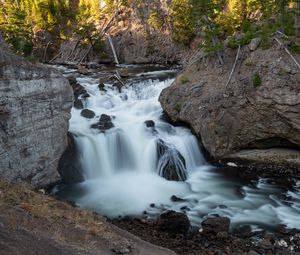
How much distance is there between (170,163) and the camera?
17578 mm

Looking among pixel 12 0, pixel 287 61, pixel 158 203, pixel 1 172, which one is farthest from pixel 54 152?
pixel 12 0

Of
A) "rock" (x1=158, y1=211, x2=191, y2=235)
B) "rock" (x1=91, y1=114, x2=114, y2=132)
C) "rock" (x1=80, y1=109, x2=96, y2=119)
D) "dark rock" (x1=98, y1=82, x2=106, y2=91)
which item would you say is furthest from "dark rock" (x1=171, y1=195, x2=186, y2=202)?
"dark rock" (x1=98, y1=82, x2=106, y2=91)

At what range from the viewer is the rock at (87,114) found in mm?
20172

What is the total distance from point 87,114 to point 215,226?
10.3m

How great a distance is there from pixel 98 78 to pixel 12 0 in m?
30.4

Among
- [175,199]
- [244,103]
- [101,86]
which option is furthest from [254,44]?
[101,86]

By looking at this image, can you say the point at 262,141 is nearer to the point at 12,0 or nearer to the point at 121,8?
the point at 121,8

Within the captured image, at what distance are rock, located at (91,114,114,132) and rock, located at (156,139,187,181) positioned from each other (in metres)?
2.59

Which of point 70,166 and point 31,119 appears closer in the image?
point 31,119

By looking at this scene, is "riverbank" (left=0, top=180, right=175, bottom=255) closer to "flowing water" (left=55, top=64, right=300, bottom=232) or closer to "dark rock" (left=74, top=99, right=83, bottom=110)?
"flowing water" (left=55, top=64, right=300, bottom=232)

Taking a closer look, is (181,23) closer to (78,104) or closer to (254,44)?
(254,44)

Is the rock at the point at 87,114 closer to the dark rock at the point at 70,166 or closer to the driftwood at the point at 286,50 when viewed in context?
the dark rock at the point at 70,166

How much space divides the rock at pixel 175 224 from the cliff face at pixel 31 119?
523 centimetres

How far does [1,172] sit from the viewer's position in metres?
12.8
